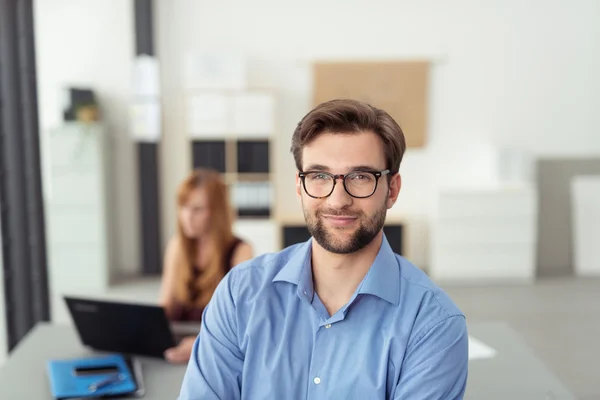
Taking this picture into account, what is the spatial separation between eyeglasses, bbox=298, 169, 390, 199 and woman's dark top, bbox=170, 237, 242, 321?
1.31 m

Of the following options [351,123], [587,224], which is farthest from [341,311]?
[587,224]

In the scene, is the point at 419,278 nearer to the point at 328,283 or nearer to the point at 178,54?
the point at 328,283

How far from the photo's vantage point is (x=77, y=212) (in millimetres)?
5477

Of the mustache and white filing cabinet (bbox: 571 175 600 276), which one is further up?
the mustache

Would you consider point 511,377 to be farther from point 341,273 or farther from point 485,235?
point 485,235

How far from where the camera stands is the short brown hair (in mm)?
1598

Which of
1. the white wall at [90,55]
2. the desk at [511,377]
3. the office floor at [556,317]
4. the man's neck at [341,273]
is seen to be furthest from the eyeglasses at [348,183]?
the white wall at [90,55]

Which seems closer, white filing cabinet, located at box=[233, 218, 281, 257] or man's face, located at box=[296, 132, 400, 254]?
man's face, located at box=[296, 132, 400, 254]

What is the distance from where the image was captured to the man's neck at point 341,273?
168 centimetres

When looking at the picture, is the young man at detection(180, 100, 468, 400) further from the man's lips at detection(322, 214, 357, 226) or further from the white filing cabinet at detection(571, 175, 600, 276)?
the white filing cabinet at detection(571, 175, 600, 276)

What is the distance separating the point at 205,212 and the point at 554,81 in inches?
→ 173

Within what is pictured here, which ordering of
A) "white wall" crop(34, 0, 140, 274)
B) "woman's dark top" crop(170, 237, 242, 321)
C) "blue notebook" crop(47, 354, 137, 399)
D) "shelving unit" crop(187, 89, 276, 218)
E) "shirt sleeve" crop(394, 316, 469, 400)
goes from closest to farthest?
"shirt sleeve" crop(394, 316, 469, 400) → "blue notebook" crop(47, 354, 137, 399) → "woman's dark top" crop(170, 237, 242, 321) → "shelving unit" crop(187, 89, 276, 218) → "white wall" crop(34, 0, 140, 274)

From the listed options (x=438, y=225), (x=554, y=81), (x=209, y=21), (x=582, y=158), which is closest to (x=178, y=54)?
(x=209, y=21)

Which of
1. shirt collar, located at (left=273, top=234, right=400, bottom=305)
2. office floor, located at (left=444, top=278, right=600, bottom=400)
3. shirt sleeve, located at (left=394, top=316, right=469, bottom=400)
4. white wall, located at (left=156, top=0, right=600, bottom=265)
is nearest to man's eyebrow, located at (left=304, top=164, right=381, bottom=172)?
shirt collar, located at (left=273, top=234, right=400, bottom=305)
